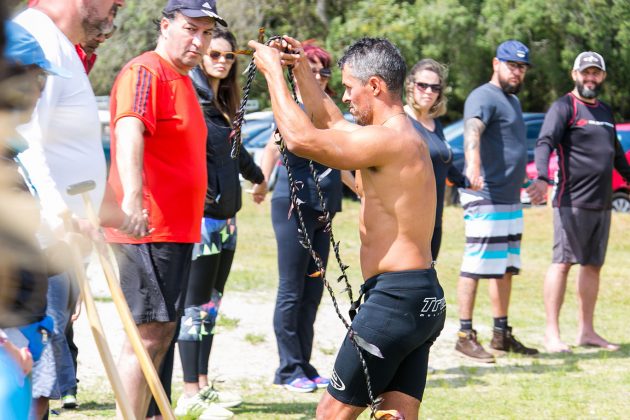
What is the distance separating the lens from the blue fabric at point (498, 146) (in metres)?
8.05

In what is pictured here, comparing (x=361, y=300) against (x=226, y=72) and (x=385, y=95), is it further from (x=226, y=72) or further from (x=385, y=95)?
(x=226, y=72)

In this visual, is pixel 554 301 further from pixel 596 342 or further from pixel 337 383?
pixel 337 383

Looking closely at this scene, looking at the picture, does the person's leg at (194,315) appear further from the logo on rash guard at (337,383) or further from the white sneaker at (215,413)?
the logo on rash guard at (337,383)

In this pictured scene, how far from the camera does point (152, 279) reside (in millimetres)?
4984

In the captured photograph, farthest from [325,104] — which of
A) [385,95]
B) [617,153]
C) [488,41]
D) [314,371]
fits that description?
[488,41]

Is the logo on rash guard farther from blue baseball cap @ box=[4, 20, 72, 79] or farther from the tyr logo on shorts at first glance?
blue baseball cap @ box=[4, 20, 72, 79]

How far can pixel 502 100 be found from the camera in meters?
8.12

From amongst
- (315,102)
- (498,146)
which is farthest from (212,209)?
(498,146)

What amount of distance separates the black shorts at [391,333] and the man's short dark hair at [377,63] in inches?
31.2

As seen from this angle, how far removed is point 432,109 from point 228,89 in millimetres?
1788

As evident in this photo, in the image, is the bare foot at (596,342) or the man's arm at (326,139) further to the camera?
the bare foot at (596,342)

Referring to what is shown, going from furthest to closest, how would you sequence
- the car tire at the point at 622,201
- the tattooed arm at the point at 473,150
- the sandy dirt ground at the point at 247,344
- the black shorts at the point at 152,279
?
the car tire at the point at 622,201 → the tattooed arm at the point at 473,150 → the sandy dirt ground at the point at 247,344 → the black shorts at the point at 152,279

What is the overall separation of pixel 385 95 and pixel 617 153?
15.3 ft

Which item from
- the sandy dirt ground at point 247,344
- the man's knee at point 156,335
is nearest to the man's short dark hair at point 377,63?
the man's knee at point 156,335
